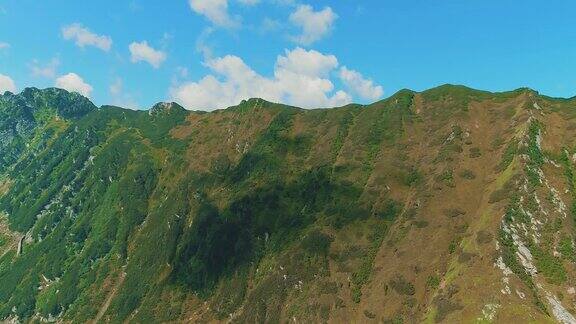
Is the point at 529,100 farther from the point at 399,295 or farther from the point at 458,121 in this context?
the point at 399,295

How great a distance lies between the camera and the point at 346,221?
171125 millimetres

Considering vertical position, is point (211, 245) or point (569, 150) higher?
point (569, 150)

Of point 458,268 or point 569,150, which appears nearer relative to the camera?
point 458,268

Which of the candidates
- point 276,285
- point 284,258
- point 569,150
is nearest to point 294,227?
point 284,258

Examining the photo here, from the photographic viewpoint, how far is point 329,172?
199250 mm

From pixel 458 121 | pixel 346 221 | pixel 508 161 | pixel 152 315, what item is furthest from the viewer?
pixel 458 121

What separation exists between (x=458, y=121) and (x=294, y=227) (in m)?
83.4

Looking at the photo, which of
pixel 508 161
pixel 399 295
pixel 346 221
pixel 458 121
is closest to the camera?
pixel 399 295

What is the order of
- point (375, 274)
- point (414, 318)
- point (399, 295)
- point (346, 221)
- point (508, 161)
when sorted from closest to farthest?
point (414, 318) < point (399, 295) < point (375, 274) < point (508, 161) < point (346, 221)

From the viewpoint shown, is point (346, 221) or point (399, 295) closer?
point (399, 295)

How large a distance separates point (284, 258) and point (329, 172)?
47.5 metres

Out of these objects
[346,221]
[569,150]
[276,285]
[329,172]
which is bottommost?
[276,285]

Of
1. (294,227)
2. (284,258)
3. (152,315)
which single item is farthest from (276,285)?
(152,315)

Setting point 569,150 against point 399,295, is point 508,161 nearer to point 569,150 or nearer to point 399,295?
point 569,150
